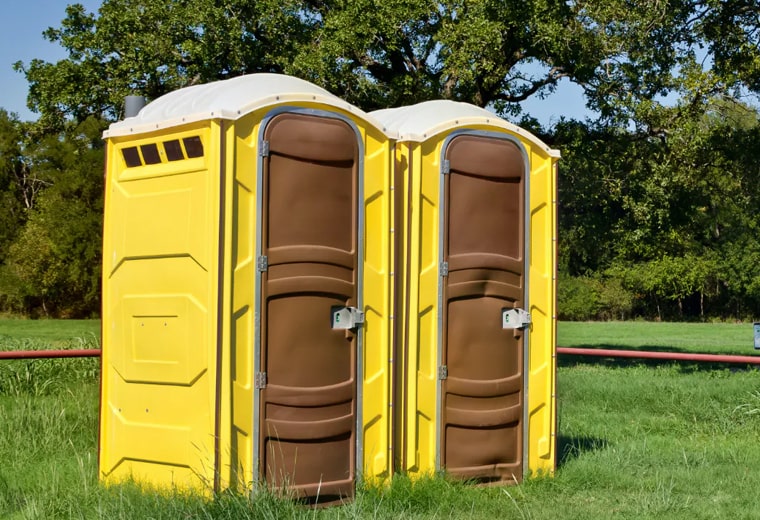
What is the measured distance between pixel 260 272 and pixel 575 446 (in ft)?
13.6

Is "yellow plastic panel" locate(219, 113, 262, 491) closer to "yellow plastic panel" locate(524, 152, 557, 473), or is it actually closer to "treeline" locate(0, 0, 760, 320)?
"yellow plastic panel" locate(524, 152, 557, 473)

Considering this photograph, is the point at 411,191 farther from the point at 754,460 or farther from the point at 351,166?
the point at 754,460

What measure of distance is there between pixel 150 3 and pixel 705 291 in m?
42.4

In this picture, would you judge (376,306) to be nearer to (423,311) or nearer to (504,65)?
(423,311)

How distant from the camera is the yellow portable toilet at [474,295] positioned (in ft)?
23.5

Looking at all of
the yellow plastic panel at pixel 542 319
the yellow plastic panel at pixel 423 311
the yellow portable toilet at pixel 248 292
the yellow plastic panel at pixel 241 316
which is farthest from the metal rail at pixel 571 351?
the yellow plastic panel at pixel 241 316

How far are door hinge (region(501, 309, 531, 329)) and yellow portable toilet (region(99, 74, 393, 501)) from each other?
1047 mm

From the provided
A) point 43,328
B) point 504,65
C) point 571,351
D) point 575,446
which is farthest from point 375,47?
point 43,328

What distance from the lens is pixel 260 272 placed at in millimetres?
6273

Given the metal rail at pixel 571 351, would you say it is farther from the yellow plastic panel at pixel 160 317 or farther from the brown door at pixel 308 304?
the brown door at pixel 308 304

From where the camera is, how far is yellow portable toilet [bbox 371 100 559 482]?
716cm

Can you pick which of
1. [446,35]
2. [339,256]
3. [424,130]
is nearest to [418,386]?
[339,256]

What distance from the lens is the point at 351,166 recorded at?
6.68m

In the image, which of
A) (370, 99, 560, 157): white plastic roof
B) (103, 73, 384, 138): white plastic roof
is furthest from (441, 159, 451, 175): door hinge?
(103, 73, 384, 138): white plastic roof
